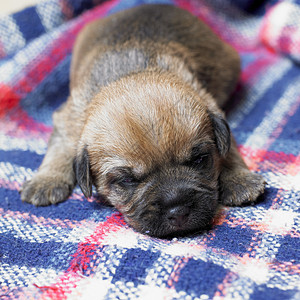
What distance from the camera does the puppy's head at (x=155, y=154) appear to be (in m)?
2.53

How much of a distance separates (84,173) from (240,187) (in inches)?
44.4

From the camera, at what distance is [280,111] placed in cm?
429

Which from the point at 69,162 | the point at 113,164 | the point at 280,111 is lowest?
the point at 280,111

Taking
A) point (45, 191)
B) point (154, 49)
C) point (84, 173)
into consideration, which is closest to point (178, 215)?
point (84, 173)

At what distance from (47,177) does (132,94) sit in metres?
1.15

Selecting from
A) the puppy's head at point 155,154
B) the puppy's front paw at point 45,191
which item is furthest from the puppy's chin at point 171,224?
the puppy's front paw at point 45,191

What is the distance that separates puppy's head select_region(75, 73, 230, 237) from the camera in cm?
253

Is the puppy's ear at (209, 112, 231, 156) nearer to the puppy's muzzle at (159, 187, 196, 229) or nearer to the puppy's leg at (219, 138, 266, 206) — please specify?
the puppy's leg at (219, 138, 266, 206)

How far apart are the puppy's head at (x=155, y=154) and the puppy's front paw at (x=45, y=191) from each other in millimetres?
388

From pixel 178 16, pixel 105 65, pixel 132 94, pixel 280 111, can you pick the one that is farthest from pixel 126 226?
pixel 178 16

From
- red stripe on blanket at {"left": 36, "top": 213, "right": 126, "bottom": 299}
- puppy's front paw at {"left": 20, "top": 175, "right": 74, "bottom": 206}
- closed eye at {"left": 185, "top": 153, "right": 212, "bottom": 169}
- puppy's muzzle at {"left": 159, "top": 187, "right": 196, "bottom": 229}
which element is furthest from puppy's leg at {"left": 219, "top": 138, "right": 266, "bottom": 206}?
puppy's front paw at {"left": 20, "top": 175, "right": 74, "bottom": 206}

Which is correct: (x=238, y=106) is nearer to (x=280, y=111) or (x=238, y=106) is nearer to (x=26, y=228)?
(x=280, y=111)

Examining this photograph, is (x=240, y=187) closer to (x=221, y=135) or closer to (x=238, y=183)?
(x=238, y=183)

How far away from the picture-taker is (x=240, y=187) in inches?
116
